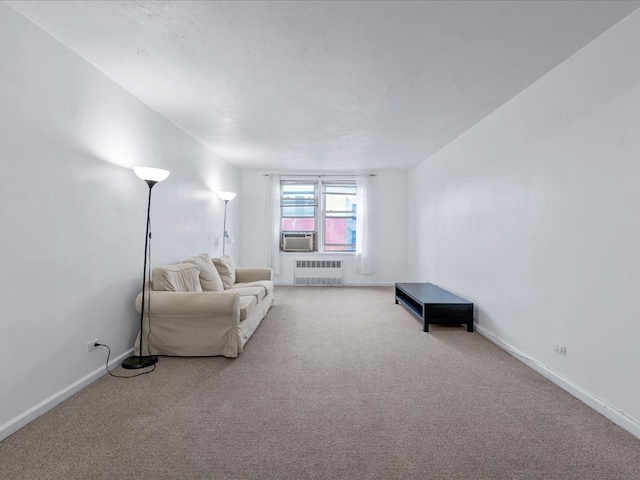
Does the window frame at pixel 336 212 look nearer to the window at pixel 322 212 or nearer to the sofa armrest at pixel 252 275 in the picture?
the window at pixel 322 212

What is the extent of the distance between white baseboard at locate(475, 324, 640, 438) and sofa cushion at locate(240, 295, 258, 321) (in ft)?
8.84

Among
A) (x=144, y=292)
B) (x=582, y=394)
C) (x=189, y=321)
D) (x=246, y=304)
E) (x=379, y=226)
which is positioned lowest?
(x=582, y=394)

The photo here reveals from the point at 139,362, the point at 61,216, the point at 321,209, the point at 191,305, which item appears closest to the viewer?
the point at 61,216

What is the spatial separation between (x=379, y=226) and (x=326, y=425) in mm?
5203

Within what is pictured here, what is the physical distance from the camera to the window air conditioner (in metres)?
6.73

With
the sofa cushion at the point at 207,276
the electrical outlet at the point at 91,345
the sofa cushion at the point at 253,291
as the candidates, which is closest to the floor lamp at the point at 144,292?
the electrical outlet at the point at 91,345

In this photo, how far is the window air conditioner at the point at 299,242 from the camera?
6.73 metres

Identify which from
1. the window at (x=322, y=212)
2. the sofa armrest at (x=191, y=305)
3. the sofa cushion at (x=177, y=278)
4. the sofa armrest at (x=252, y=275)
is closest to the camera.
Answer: the sofa armrest at (x=191, y=305)

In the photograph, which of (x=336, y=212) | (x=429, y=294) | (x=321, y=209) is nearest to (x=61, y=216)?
(x=429, y=294)

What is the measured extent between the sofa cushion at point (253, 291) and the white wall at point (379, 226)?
248 centimetres

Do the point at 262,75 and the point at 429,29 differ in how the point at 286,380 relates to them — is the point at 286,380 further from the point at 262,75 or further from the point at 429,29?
the point at 429,29

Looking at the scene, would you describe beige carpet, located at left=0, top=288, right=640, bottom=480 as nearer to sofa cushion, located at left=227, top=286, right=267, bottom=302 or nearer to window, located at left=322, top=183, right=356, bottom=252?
sofa cushion, located at left=227, top=286, right=267, bottom=302

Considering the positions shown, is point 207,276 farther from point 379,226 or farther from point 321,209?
point 379,226

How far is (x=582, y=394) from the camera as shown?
2.16 m
